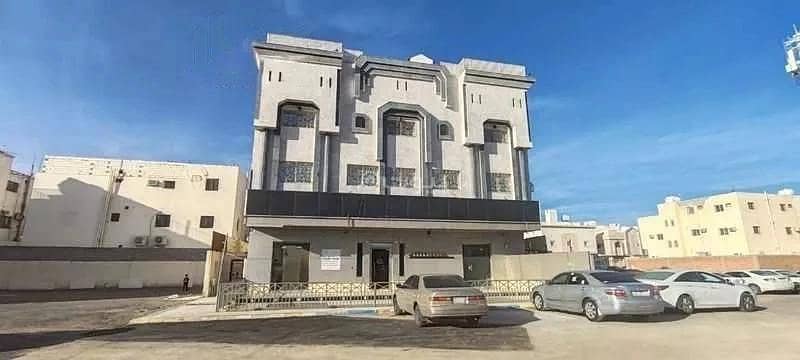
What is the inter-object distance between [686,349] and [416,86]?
21963 millimetres

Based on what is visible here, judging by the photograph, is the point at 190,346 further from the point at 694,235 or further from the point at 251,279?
the point at 694,235

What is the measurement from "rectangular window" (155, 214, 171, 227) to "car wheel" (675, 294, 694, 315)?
1441 inches

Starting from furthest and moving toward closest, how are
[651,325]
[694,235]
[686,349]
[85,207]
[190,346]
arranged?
[694,235] < [85,207] < [651,325] < [190,346] < [686,349]

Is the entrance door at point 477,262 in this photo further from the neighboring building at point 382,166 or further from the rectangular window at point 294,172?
the rectangular window at point 294,172

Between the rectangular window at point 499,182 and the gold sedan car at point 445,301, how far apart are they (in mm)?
15607

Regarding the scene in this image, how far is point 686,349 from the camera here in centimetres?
766

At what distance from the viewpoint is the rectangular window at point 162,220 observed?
3434 centimetres

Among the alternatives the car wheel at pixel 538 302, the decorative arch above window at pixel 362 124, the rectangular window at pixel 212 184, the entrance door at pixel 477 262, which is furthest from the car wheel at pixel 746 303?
the rectangular window at pixel 212 184

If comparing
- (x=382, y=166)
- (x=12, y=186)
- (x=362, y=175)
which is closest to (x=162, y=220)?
(x=12, y=186)

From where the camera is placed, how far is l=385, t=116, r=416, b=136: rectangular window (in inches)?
1021

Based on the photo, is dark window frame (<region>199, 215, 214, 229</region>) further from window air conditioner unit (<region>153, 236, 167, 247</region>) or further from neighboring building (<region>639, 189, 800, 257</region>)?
neighboring building (<region>639, 189, 800, 257</region>)

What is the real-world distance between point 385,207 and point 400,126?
21.6ft

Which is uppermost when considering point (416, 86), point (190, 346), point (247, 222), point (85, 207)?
point (416, 86)

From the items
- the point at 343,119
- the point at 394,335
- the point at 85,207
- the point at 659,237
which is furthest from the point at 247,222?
the point at 659,237
